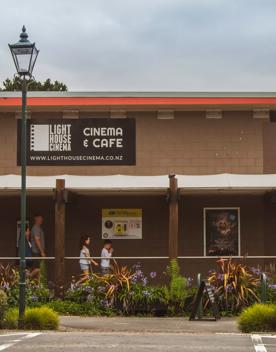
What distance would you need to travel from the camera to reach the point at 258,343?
37.3ft

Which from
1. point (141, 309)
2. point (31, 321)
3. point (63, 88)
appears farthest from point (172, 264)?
point (63, 88)

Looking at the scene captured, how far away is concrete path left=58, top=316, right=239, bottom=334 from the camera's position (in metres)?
13.8

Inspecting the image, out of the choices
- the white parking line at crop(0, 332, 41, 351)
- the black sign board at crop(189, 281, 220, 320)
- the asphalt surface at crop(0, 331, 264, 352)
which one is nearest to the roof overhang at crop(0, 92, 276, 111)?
the black sign board at crop(189, 281, 220, 320)

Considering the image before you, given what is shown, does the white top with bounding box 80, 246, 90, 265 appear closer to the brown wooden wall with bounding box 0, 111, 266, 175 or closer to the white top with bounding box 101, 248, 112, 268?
the white top with bounding box 101, 248, 112, 268

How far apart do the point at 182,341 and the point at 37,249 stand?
7444mm

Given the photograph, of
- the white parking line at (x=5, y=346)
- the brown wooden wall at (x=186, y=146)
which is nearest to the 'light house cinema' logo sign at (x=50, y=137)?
the brown wooden wall at (x=186, y=146)

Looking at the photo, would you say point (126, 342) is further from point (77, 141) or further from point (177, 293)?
point (77, 141)

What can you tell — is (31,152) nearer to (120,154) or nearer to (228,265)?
(120,154)

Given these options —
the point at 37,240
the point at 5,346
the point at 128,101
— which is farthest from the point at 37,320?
the point at 128,101

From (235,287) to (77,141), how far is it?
5.83m

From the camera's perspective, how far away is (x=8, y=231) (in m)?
19.8

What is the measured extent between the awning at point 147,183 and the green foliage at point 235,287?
2.03 m

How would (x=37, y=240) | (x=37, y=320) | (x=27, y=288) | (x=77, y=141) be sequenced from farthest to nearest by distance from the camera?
(x=77, y=141)
(x=37, y=240)
(x=27, y=288)
(x=37, y=320)

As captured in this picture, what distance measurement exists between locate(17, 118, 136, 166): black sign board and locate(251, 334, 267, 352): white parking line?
7964mm
